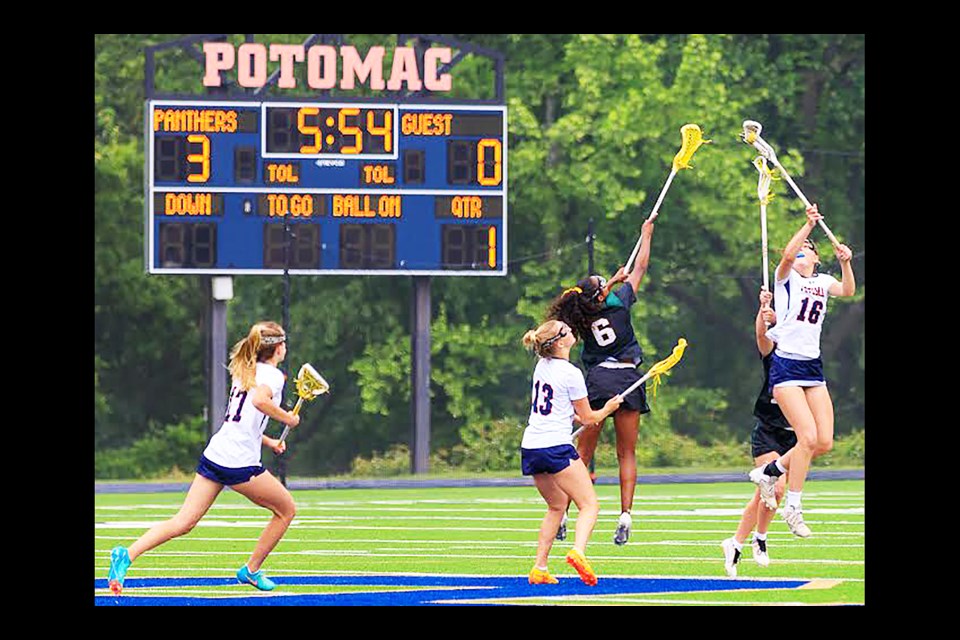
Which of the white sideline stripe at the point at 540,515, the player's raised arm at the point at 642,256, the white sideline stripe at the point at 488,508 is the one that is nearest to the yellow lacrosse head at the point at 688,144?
the player's raised arm at the point at 642,256

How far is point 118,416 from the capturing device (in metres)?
55.2

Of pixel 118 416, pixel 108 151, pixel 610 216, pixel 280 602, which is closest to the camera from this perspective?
pixel 280 602

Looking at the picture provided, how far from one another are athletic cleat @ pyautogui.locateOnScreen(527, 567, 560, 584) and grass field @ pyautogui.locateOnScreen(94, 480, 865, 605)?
7 centimetres

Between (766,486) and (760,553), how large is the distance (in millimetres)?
700

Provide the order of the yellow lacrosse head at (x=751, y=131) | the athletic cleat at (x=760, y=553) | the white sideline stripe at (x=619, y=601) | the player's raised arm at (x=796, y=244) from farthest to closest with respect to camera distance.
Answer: the yellow lacrosse head at (x=751, y=131), the athletic cleat at (x=760, y=553), the player's raised arm at (x=796, y=244), the white sideline stripe at (x=619, y=601)

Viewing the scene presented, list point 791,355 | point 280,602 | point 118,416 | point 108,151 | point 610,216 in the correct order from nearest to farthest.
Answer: point 280,602
point 791,355
point 610,216
point 108,151
point 118,416

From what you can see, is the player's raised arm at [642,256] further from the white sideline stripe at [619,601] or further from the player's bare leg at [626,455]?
the white sideline stripe at [619,601]

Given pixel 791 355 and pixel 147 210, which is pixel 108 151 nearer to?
pixel 147 210

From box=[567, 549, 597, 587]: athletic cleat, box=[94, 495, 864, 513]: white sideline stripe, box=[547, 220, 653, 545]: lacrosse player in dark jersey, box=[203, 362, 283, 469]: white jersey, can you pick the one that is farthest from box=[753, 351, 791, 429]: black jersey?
box=[94, 495, 864, 513]: white sideline stripe

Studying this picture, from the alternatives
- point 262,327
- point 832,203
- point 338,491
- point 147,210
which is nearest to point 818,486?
point 338,491

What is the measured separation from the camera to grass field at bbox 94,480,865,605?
46.9 ft

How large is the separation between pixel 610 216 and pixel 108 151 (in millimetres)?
11892

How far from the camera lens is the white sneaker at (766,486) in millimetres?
15492

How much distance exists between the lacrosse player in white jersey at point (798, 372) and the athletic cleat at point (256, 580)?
333cm
